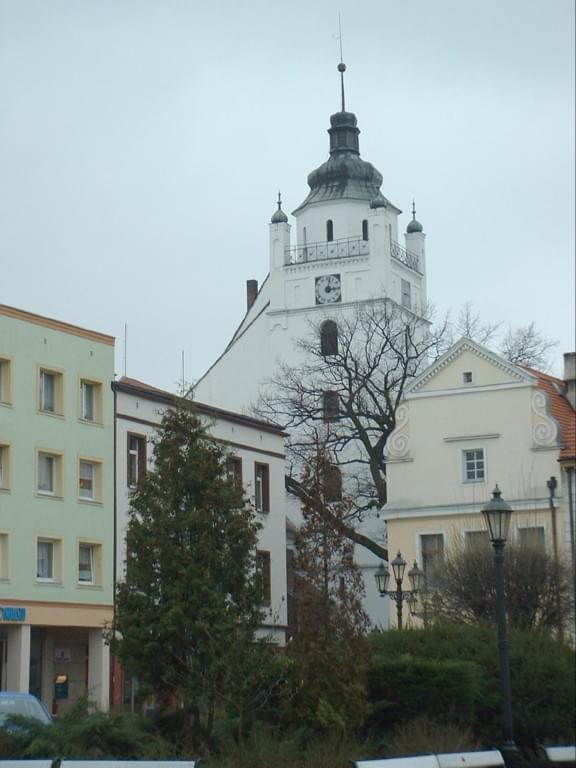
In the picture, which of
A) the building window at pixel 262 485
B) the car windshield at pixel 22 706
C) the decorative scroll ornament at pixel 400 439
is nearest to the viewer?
the car windshield at pixel 22 706

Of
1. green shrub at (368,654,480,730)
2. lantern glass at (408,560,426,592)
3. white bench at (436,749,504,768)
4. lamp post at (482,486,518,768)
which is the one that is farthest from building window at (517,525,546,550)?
white bench at (436,749,504,768)

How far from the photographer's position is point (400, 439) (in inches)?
1897

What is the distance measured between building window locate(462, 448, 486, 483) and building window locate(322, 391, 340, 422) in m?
8.51

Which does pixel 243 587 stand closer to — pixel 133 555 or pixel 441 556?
pixel 133 555

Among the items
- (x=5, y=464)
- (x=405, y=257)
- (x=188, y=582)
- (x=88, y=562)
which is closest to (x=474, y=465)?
(x=88, y=562)

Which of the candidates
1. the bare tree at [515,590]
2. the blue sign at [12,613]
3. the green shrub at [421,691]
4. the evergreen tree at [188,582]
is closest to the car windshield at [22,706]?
the evergreen tree at [188,582]

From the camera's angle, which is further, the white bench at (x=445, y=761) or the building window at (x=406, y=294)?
the building window at (x=406, y=294)

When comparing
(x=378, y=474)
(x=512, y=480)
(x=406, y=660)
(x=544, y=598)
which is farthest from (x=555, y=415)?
(x=406, y=660)

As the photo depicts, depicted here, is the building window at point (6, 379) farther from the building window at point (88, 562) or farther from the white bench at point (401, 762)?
the white bench at point (401, 762)

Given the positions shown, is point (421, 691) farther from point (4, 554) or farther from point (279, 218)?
point (279, 218)

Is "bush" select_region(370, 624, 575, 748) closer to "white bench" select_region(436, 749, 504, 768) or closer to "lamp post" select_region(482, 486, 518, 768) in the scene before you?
"lamp post" select_region(482, 486, 518, 768)

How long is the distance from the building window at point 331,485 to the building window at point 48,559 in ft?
67.2

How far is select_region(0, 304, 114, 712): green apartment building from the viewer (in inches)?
1660

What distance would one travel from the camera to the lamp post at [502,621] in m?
19.8
